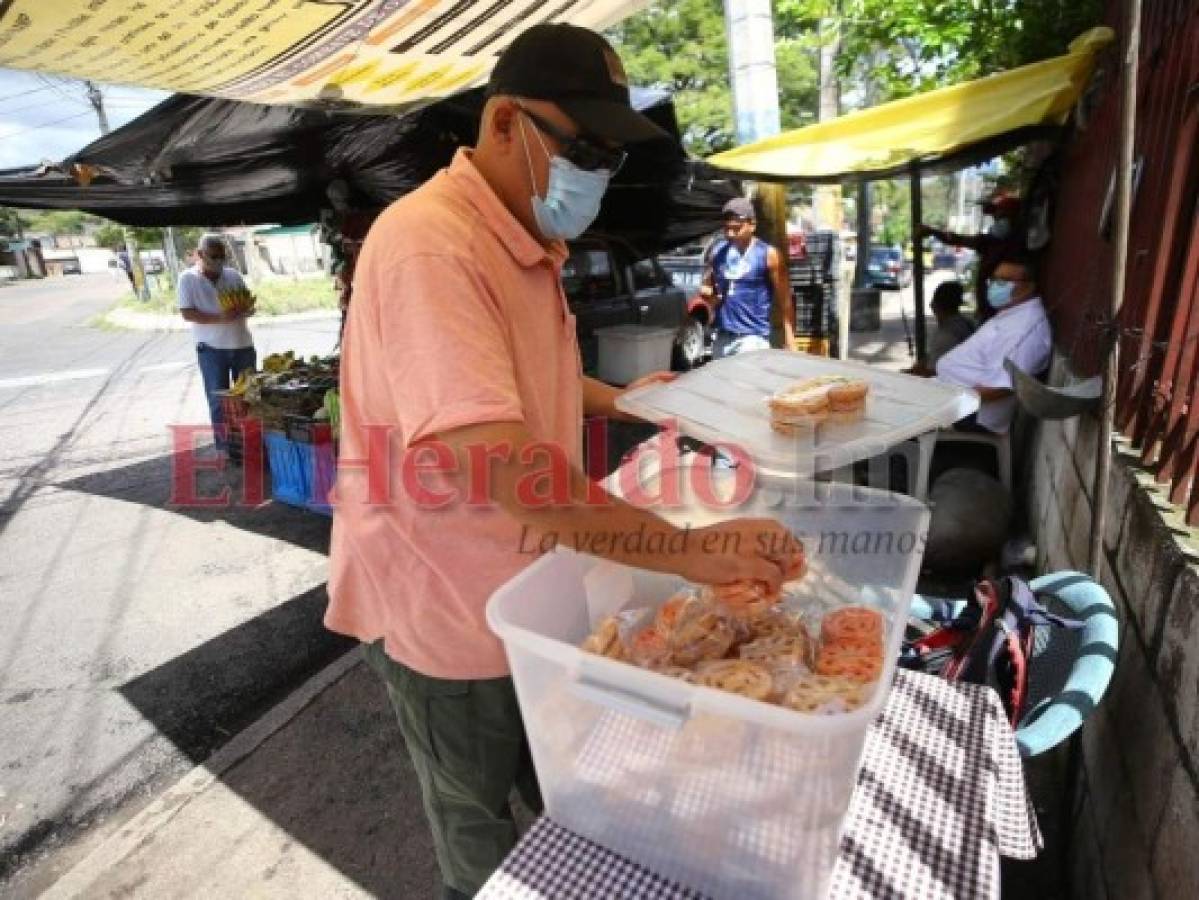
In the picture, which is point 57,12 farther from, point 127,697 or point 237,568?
point 237,568

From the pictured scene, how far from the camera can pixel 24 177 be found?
17.3ft

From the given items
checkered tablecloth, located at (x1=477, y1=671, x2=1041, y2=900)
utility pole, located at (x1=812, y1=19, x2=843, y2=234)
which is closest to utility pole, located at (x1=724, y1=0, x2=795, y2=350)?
checkered tablecloth, located at (x1=477, y1=671, x2=1041, y2=900)

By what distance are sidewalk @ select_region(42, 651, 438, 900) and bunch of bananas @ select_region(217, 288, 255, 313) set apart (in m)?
4.59

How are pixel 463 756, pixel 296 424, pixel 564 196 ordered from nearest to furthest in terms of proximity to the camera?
1. pixel 564 196
2. pixel 463 756
3. pixel 296 424

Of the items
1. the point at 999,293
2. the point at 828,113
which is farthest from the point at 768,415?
the point at 828,113

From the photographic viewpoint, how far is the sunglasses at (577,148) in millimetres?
1399

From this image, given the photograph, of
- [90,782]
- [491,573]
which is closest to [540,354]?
[491,573]

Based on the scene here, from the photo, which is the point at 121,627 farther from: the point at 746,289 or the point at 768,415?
the point at 746,289

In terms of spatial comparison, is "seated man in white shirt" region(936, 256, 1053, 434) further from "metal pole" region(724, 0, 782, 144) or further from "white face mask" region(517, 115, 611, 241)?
"white face mask" region(517, 115, 611, 241)

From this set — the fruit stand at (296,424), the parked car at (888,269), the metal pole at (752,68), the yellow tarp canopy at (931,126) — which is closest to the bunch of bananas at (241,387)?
the fruit stand at (296,424)

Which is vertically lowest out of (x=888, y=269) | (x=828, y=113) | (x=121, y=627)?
(x=121, y=627)

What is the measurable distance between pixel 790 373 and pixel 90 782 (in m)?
3.14

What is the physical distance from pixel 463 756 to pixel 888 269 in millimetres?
22757

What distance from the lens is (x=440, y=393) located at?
3.77ft
